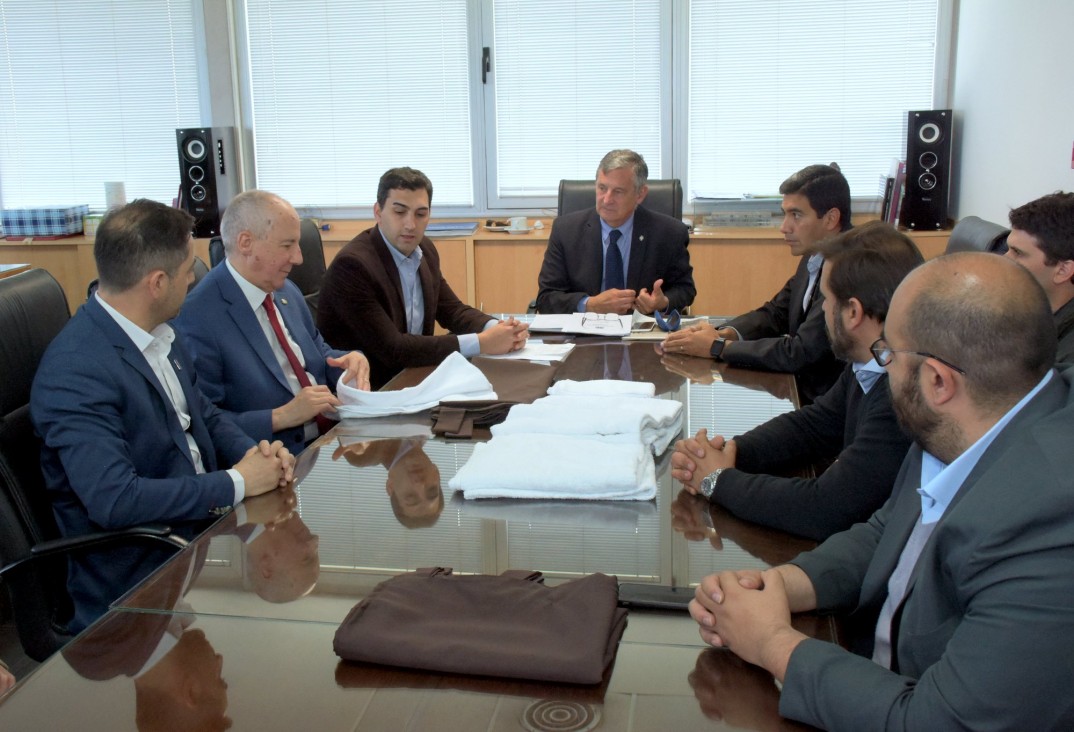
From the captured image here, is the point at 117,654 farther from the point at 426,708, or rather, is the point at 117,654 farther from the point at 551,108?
the point at 551,108

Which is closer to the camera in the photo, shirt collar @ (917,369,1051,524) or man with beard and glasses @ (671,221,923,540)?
shirt collar @ (917,369,1051,524)

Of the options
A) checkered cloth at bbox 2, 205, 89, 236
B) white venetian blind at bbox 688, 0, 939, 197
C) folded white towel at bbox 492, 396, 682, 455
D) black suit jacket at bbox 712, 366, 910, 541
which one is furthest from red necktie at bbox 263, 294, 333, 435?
checkered cloth at bbox 2, 205, 89, 236

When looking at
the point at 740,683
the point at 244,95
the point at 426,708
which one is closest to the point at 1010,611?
the point at 740,683

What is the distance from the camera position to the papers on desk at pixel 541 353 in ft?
10.1

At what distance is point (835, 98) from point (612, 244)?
2050 mm

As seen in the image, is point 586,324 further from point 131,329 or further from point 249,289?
point 131,329

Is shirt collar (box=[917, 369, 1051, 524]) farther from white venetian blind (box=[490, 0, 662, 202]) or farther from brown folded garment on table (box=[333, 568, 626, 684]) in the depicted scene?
white venetian blind (box=[490, 0, 662, 202])

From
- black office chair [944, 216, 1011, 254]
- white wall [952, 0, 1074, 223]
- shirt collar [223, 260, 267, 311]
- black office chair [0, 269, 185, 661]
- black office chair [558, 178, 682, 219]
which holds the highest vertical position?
white wall [952, 0, 1074, 223]

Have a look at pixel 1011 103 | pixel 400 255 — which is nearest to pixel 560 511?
pixel 400 255

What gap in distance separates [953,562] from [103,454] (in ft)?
5.16

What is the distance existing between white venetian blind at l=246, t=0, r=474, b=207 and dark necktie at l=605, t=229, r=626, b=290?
182 cm

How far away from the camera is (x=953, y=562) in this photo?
115 cm

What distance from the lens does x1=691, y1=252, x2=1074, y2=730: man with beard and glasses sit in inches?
41.4

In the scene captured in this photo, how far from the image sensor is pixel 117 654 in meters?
1.30
